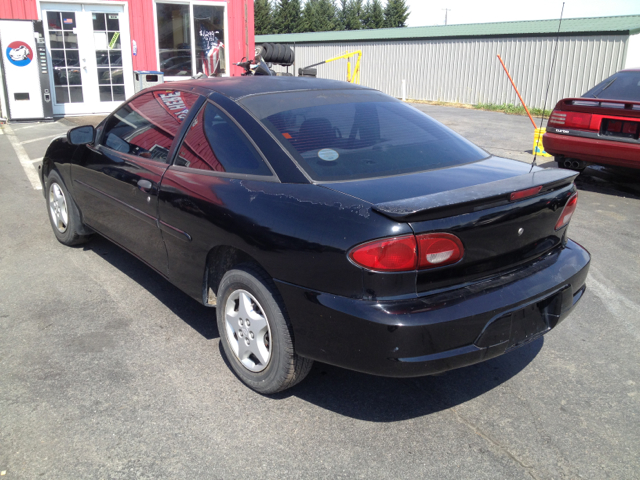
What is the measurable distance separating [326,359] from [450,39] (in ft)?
77.5

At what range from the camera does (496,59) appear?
877 inches

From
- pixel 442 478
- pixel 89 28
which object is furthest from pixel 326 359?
pixel 89 28

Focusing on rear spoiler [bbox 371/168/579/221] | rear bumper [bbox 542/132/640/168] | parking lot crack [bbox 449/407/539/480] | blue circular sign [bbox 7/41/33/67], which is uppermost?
blue circular sign [bbox 7/41/33/67]

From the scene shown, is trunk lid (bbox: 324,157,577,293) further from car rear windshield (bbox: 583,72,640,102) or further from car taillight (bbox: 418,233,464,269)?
car rear windshield (bbox: 583,72,640,102)

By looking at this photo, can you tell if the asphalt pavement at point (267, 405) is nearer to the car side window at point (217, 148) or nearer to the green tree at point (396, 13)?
the car side window at point (217, 148)

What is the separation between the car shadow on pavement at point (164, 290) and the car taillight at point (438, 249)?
67.2 inches

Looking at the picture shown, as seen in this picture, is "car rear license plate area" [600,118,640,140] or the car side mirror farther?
"car rear license plate area" [600,118,640,140]

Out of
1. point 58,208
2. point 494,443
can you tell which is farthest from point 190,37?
point 494,443

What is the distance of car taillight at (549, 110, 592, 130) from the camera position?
7.13m

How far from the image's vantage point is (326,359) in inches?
99.4

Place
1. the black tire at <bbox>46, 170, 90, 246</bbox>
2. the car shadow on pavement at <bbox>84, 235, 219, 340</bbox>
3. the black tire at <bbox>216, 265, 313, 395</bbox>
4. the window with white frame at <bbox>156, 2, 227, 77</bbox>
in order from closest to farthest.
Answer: the black tire at <bbox>216, 265, 313, 395</bbox> → the car shadow on pavement at <bbox>84, 235, 219, 340</bbox> → the black tire at <bbox>46, 170, 90, 246</bbox> → the window with white frame at <bbox>156, 2, 227, 77</bbox>

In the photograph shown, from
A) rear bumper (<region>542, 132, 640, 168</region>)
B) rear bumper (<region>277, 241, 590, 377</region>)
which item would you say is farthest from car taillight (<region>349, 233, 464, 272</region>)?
rear bumper (<region>542, 132, 640, 168</region>)

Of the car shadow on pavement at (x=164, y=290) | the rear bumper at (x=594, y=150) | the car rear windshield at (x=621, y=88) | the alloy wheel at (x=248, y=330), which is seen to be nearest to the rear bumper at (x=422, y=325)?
the alloy wheel at (x=248, y=330)

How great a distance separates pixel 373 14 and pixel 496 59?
46.6m
